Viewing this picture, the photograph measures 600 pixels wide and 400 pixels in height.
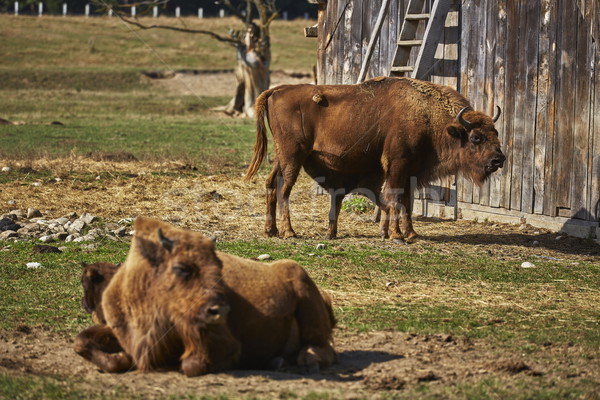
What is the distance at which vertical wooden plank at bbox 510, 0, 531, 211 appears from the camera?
1390cm

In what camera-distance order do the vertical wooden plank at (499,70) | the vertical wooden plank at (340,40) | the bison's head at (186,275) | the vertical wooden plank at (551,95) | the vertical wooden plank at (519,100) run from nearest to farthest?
the bison's head at (186,275) → the vertical wooden plank at (551,95) → the vertical wooden plank at (519,100) → the vertical wooden plank at (499,70) → the vertical wooden plank at (340,40)

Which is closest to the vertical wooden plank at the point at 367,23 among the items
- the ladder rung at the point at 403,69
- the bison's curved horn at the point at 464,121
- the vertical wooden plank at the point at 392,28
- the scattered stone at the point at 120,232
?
the vertical wooden plank at the point at 392,28

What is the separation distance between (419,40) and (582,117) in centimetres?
307

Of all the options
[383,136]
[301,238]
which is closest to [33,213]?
[301,238]

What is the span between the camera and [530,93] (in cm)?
1380

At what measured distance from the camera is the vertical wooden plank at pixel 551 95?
13.3 meters

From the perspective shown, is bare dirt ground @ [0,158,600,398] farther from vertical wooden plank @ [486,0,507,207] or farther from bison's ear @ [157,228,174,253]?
vertical wooden plank @ [486,0,507,207]

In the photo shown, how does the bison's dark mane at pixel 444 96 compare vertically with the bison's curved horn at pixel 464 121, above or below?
above

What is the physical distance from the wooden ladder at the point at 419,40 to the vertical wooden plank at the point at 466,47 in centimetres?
58

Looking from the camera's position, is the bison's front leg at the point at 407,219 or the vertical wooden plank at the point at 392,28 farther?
the vertical wooden plank at the point at 392,28

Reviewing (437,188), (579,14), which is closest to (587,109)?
(579,14)

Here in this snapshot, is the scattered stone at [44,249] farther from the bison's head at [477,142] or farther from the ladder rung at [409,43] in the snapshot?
the ladder rung at [409,43]

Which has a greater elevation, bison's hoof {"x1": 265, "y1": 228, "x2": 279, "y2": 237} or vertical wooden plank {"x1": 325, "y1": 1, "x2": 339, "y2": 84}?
vertical wooden plank {"x1": 325, "y1": 1, "x2": 339, "y2": 84}

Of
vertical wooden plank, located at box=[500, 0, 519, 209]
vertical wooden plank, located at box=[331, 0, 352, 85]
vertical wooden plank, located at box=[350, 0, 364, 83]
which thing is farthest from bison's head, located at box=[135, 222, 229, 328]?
vertical wooden plank, located at box=[331, 0, 352, 85]
